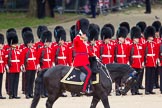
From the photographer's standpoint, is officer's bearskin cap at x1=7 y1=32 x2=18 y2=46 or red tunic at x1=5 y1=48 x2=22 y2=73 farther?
officer's bearskin cap at x1=7 y1=32 x2=18 y2=46

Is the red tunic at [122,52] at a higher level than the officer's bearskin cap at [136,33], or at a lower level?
lower

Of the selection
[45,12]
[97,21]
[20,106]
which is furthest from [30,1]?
[20,106]

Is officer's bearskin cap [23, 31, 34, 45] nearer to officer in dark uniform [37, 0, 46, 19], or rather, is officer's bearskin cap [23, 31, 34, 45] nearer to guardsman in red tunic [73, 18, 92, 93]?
guardsman in red tunic [73, 18, 92, 93]

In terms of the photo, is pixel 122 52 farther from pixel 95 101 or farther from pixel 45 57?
pixel 95 101

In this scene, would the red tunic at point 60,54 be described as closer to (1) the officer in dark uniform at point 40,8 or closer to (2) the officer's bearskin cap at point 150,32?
(2) the officer's bearskin cap at point 150,32

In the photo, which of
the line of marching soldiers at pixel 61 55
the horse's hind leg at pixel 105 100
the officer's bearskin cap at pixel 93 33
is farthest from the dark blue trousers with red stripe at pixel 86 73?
the officer's bearskin cap at pixel 93 33

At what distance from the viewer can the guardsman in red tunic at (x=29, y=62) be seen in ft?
68.3

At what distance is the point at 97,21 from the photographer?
3269cm

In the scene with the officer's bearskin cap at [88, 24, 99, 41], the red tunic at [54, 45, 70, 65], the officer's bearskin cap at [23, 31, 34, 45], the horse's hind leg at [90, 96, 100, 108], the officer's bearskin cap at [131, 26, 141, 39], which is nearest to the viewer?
the horse's hind leg at [90, 96, 100, 108]

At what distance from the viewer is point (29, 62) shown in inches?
820

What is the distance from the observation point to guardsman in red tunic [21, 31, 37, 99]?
20812 mm

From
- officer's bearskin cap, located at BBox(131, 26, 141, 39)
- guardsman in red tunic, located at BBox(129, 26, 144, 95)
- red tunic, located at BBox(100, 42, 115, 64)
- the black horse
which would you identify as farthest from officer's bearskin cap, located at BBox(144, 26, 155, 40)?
the black horse

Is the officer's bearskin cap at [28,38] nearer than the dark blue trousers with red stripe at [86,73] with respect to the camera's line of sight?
No

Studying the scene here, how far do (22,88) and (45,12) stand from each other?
1278cm
